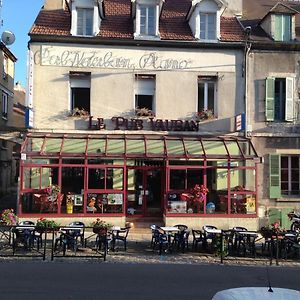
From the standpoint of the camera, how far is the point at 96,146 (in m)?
17.0

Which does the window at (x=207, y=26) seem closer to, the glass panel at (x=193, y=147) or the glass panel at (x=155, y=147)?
the glass panel at (x=193, y=147)

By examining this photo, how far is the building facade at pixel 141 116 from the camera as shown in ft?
54.8

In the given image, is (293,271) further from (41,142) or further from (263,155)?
(41,142)

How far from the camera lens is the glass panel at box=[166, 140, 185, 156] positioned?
17.0m

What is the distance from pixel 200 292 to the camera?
8.34m

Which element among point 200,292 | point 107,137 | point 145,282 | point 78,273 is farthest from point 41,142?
point 200,292

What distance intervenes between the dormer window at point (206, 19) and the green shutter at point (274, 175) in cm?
518

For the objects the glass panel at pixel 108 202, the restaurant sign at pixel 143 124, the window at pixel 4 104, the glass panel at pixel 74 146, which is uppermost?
the window at pixel 4 104

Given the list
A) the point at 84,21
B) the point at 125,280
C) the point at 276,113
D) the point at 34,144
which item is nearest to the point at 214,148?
the point at 276,113

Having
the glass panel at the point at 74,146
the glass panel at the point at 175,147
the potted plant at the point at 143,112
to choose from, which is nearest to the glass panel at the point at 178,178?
the glass panel at the point at 175,147

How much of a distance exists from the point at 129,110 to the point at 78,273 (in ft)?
29.1

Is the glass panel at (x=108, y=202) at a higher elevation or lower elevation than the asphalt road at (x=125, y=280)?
higher

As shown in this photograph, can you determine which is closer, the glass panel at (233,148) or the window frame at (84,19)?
the glass panel at (233,148)

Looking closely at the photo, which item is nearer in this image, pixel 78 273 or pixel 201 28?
pixel 78 273
